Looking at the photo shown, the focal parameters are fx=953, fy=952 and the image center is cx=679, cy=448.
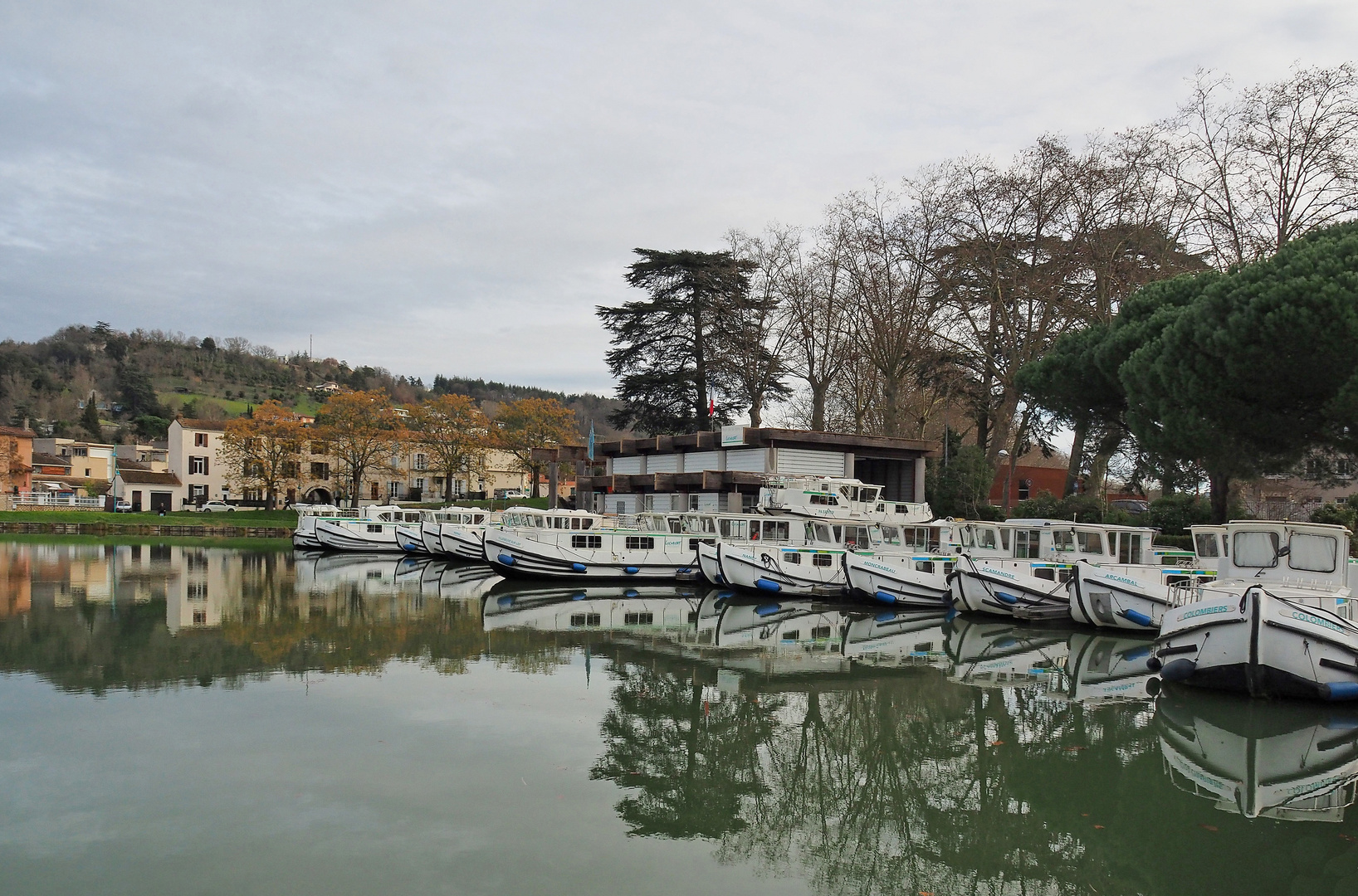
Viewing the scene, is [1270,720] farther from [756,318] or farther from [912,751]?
[756,318]

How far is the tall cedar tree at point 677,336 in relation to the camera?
53.9 metres

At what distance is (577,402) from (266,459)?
2843 inches

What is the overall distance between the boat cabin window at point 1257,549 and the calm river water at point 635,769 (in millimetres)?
3081

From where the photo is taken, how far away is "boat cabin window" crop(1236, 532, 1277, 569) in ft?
59.2

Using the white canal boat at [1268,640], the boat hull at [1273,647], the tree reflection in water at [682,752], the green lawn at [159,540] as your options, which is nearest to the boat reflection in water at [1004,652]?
the white canal boat at [1268,640]

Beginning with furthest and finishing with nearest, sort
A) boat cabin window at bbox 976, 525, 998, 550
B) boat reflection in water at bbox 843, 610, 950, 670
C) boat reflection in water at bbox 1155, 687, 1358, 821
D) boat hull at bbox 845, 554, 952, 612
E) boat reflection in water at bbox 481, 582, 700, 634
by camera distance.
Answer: boat hull at bbox 845, 554, 952, 612, boat cabin window at bbox 976, 525, 998, 550, boat reflection in water at bbox 481, 582, 700, 634, boat reflection in water at bbox 843, 610, 950, 670, boat reflection in water at bbox 1155, 687, 1358, 821

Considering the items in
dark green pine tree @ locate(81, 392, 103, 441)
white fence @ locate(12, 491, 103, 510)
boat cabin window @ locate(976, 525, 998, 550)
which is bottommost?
white fence @ locate(12, 491, 103, 510)

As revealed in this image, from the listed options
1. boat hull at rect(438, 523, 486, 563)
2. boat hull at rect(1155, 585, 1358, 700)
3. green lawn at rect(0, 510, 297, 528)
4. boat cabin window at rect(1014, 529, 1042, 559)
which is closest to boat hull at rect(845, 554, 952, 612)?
boat cabin window at rect(1014, 529, 1042, 559)

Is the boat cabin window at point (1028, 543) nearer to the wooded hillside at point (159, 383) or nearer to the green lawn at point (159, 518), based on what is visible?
the green lawn at point (159, 518)

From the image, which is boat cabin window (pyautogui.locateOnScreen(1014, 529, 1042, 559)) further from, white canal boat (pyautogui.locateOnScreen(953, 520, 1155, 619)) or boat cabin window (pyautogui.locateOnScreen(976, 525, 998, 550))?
boat cabin window (pyautogui.locateOnScreen(976, 525, 998, 550))

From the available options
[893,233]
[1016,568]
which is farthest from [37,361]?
[1016,568]

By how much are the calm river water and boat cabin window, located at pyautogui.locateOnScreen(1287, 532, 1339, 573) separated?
367 cm

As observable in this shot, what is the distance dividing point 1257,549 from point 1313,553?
0.90 meters

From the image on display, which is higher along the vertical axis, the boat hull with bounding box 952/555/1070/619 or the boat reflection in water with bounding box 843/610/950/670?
the boat hull with bounding box 952/555/1070/619
